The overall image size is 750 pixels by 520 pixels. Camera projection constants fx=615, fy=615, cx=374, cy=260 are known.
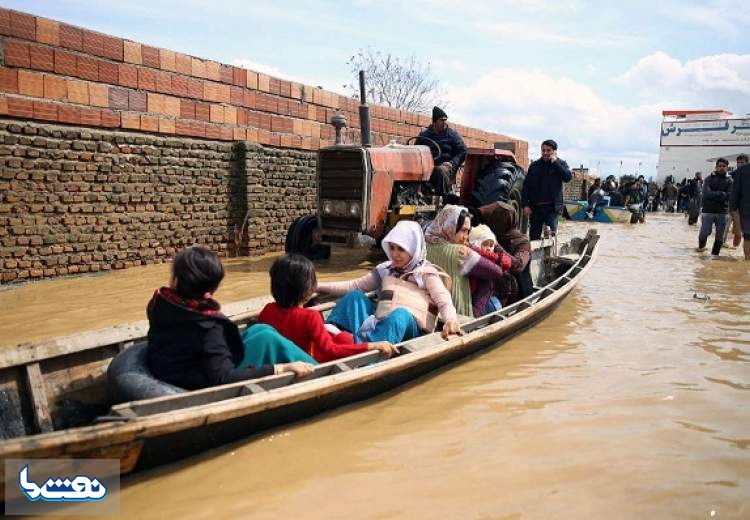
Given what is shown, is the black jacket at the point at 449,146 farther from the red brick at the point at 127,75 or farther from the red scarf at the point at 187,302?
the red scarf at the point at 187,302

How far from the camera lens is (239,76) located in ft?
30.7

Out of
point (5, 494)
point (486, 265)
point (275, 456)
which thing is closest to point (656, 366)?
Answer: point (486, 265)

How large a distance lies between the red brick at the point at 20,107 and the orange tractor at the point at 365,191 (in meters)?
3.46

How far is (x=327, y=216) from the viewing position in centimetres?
838

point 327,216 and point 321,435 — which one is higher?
point 327,216

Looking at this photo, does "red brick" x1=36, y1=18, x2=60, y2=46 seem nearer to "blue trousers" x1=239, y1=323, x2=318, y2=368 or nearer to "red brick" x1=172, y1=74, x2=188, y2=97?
"red brick" x1=172, y1=74, x2=188, y2=97

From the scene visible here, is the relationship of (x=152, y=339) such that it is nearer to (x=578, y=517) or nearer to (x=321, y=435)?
(x=321, y=435)

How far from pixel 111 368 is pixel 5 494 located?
33.7 inches

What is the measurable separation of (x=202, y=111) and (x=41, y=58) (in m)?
2.44

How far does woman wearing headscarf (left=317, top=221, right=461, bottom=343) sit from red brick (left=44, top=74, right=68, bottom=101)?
14.5 feet

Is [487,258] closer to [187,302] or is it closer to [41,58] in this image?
[187,302]

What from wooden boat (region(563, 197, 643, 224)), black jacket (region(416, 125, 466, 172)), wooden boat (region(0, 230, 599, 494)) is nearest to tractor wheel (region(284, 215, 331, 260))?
black jacket (region(416, 125, 466, 172))

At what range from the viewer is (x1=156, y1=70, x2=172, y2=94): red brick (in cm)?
805

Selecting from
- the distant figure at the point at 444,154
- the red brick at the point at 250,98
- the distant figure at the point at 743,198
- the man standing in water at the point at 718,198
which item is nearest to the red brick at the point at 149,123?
the red brick at the point at 250,98
